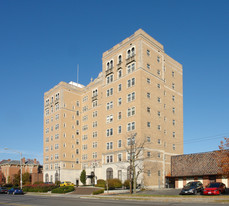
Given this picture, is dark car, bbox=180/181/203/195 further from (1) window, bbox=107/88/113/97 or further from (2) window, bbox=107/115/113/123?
(1) window, bbox=107/88/113/97

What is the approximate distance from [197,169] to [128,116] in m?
17.9

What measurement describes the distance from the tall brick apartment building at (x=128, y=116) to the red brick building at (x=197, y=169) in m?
3.12

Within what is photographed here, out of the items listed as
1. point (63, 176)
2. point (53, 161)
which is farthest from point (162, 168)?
point (53, 161)

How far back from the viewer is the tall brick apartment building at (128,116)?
60.1 meters

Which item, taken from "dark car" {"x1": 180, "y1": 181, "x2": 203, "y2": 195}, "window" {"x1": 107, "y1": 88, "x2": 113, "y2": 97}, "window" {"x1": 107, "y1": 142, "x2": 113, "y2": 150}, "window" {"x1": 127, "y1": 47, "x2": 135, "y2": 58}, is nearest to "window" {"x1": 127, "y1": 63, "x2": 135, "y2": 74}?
"window" {"x1": 127, "y1": 47, "x2": 135, "y2": 58}

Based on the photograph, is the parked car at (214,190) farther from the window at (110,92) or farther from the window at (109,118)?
the window at (110,92)

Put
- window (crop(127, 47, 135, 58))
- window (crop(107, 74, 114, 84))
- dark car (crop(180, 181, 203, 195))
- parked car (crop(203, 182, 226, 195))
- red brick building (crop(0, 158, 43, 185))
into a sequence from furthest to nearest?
red brick building (crop(0, 158, 43, 185))
window (crop(107, 74, 114, 84))
window (crop(127, 47, 135, 58))
dark car (crop(180, 181, 203, 195))
parked car (crop(203, 182, 226, 195))

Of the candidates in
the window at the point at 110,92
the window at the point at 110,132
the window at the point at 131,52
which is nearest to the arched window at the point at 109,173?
the window at the point at 110,132

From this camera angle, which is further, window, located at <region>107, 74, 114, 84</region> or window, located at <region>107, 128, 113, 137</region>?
window, located at <region>107, 74, 114, 84</region>

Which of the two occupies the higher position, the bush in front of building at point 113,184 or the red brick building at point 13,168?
the bush in front of building at point 113,184

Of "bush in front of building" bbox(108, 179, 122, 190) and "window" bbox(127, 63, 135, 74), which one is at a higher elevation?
"window" bbox(127, 63, 135, 74)

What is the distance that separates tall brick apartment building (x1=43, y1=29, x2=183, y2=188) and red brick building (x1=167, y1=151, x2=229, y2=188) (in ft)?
10.2

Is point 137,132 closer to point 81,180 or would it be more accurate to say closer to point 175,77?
point 175,77

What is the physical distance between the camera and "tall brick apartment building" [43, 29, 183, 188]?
60.1m
